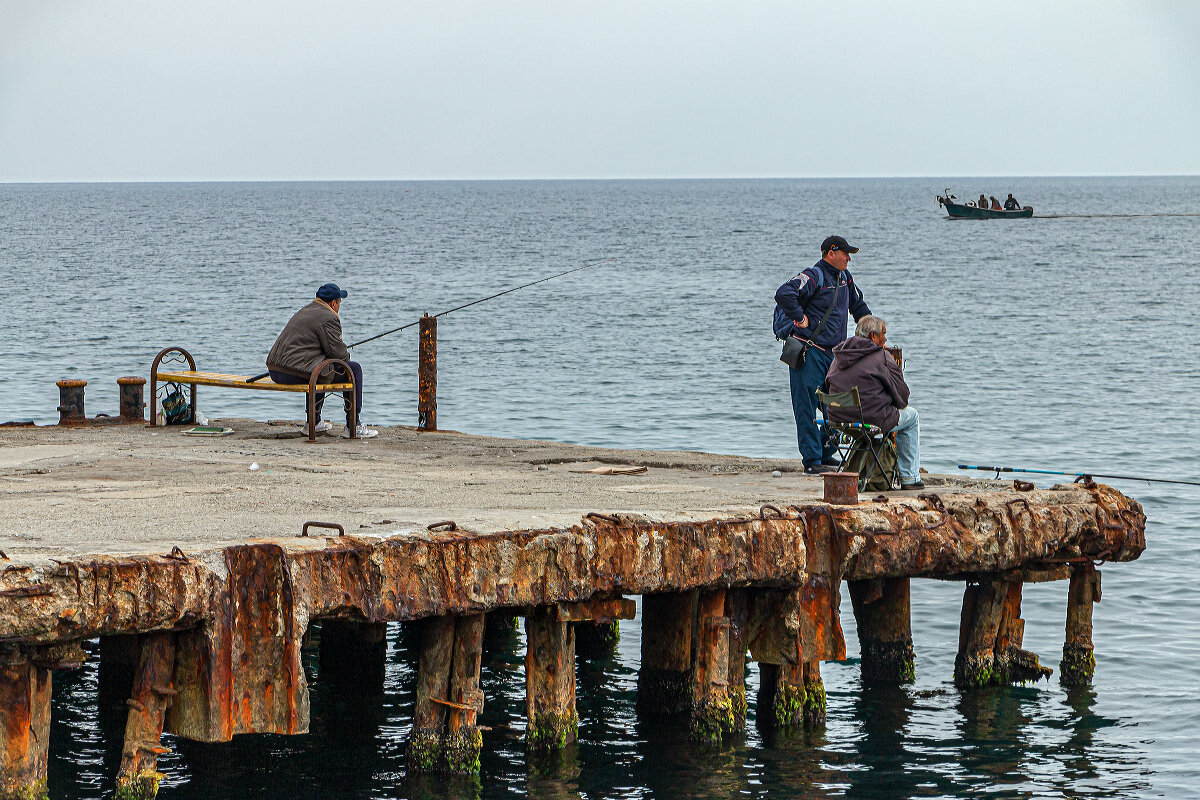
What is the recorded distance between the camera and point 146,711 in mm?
8125

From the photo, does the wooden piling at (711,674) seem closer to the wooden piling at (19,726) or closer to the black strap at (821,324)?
the black strap at (821,324)

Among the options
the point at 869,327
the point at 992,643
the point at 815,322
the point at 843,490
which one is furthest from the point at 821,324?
the point at 992,643

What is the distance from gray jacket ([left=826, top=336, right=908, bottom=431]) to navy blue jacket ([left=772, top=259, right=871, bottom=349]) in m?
1.14

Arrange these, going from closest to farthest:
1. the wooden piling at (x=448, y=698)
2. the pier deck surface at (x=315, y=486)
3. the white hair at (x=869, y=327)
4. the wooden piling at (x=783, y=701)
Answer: the pier deck surface at (x=315, y=486) → the wooden piling at (x=448, y=698) → the wooden piling at (x=783, y=701) → the white hair at (x=869, y=327)

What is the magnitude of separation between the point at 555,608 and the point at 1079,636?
497 cm

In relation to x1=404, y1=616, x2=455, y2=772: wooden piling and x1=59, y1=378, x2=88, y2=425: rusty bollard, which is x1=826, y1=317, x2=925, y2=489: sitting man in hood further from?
x1=59, y1=378, x2=88, y2=425: rusty bollard

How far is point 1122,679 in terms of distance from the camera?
42.6 feet

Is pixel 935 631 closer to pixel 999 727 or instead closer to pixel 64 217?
pixel 999 727

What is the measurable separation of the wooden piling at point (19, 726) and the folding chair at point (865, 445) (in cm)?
575

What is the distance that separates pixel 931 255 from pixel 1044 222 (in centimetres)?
4684

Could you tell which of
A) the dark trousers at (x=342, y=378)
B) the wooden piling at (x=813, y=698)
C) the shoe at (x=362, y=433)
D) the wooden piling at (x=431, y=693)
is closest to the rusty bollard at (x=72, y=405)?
the dark trousers at (x=342, y=378)

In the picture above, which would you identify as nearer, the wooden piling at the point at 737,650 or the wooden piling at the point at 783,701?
the wooden piling at the point at 737,650

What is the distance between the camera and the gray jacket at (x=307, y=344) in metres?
14.5

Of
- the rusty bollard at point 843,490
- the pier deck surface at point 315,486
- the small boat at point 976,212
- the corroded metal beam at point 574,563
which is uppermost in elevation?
the small boat at point 976,212
